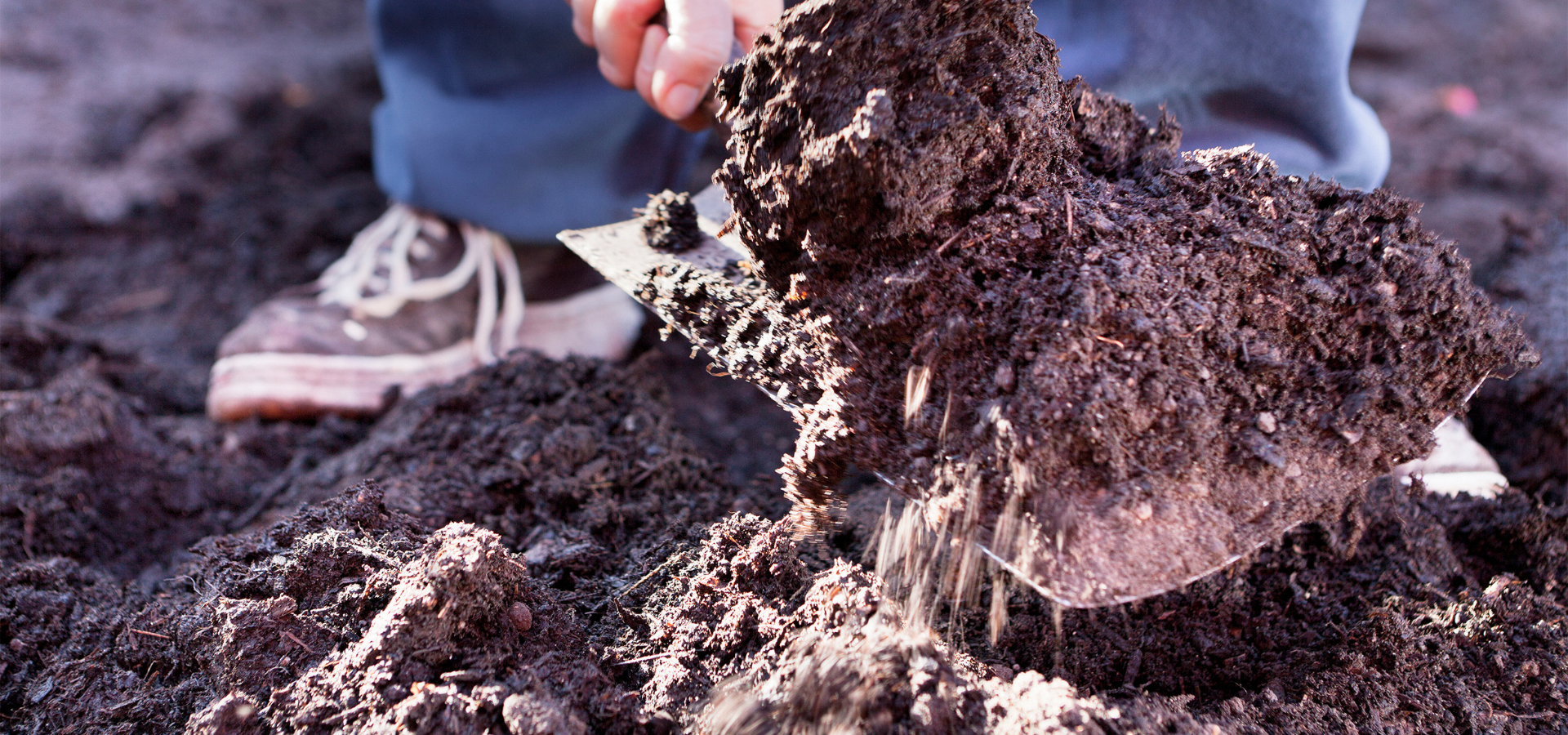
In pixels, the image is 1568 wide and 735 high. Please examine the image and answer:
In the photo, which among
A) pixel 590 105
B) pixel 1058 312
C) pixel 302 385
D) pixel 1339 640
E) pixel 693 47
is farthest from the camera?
pixel 590 105

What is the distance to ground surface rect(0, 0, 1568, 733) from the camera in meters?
0.93

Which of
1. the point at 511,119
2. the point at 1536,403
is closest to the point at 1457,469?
the point at 1536,403

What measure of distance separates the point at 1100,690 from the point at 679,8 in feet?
3.79

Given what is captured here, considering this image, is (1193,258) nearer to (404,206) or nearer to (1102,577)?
(1102,577)

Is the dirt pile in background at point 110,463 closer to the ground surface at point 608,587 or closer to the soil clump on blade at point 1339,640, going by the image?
the ground surface at point 608,587

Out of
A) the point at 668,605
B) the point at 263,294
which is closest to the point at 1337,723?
the point at 668,605

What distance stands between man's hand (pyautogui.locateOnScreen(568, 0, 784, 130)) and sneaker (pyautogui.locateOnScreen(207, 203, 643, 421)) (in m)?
0.68

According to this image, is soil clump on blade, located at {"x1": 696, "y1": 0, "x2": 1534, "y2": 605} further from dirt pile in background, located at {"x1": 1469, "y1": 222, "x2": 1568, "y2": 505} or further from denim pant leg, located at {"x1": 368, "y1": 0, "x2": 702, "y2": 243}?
denim pant leg, located at {"x1": 368, "y1": 0, "x2": 702, "y2": 243}

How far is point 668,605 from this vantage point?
1098 millimetres

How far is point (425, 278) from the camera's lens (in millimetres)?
2094

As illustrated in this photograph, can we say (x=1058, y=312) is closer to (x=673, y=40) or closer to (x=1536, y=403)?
(x=673, y=40)

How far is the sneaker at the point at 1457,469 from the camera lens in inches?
54.1

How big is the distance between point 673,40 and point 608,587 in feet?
2.80

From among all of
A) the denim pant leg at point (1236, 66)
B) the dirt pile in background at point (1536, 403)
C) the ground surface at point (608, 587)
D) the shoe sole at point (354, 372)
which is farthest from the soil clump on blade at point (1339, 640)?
the shoe sole at point (354, 372)
